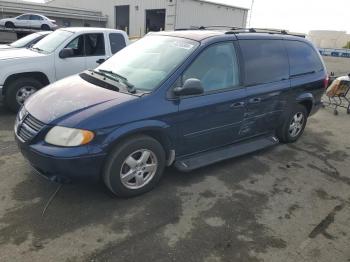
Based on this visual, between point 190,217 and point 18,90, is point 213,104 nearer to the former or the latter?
point 190,217

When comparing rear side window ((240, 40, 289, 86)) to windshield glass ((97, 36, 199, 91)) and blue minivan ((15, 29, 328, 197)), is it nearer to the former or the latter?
blue minivan ((15, 29, 328, 197))

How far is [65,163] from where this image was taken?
121 inches

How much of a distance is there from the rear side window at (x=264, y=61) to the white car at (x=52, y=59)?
286 centimetres

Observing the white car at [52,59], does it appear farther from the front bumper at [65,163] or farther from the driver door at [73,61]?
the front bumper at [65,163]

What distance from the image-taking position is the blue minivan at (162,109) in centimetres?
318

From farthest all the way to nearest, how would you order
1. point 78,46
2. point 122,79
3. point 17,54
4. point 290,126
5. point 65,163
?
point 78,46 < point 17,54 < point 290,126 < point 122,79 < point 65,163

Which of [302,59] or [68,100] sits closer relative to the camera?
[68,100]

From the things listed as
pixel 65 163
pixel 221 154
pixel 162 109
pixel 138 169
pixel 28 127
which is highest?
pixel 162 109

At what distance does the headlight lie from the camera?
10.2 feet

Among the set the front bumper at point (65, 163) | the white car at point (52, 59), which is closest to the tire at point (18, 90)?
the white car at point (52, 59)

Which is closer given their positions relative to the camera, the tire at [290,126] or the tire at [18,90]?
the tire at [290,126]

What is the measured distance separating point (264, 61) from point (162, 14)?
115 ft

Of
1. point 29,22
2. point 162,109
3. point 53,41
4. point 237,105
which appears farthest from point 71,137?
point 29,22

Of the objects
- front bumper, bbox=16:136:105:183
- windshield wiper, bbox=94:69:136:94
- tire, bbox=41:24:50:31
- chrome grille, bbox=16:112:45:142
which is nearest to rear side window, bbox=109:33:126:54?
windshield wiper, bbox=94:69:136:94
